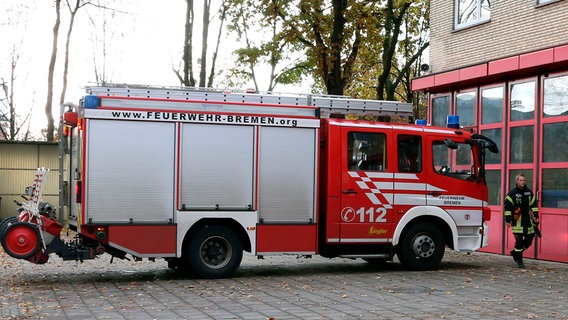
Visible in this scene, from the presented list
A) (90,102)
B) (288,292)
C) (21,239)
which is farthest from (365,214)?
(21,239)

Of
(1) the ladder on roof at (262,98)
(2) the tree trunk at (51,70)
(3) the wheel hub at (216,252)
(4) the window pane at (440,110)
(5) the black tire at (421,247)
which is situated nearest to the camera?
(1) the ladder on roof at (262,98)

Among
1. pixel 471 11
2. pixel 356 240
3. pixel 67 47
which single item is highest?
pixel 67 47

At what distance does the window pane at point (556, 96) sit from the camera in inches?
614

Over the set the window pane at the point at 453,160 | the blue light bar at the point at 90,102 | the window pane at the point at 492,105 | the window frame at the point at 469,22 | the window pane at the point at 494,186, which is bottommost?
the window pane at the point at 494,186

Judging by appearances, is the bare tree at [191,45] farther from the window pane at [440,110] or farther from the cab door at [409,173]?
the cab door at [409,173]

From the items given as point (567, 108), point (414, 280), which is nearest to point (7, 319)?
point (414, 280)

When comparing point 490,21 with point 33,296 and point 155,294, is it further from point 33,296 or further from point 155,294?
point 33,296

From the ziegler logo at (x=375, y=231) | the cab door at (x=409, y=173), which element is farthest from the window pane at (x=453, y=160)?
the ziegler logo at (x=375, y=231)

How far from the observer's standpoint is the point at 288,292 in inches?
425

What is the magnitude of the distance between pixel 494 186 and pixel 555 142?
7.36ft

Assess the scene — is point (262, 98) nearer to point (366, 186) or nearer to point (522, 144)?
point (366, 186)

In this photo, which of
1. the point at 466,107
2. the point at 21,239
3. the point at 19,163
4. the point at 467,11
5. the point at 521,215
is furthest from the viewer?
the point at 19,163

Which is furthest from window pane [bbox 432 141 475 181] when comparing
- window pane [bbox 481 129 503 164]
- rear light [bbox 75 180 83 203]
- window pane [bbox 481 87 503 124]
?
rear light [bbox 75 180 83 203]

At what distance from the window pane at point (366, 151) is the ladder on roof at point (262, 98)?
0.59m
